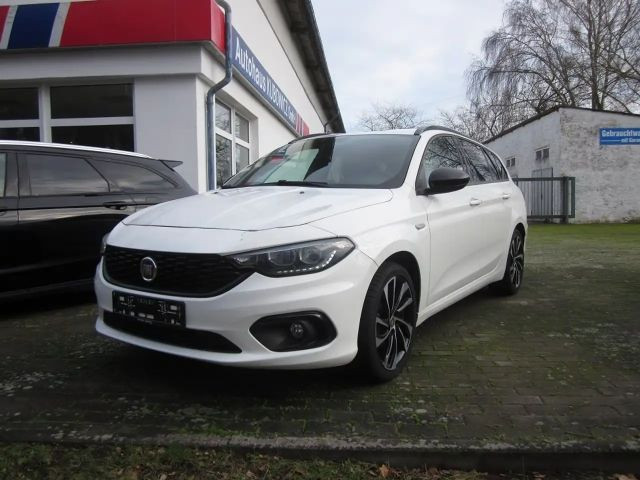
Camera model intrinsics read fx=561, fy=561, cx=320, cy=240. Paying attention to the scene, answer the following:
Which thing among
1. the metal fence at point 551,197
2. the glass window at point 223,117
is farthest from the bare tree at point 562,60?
the glass window at point 223,117

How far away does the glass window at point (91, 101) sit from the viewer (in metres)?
8.62

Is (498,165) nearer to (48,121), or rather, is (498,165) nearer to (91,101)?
(91,101)

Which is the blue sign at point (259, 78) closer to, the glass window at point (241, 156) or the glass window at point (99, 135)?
the glass window at point (241, 156)

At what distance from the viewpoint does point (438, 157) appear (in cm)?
433

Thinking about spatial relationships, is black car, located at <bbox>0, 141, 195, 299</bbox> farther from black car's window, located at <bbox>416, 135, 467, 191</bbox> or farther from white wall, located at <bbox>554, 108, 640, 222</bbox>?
white wall, located at <bbox>554, 108, 640, 222</bbox>

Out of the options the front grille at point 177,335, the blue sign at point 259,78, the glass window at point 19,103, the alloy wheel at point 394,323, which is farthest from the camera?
the blue sign at point 259,78

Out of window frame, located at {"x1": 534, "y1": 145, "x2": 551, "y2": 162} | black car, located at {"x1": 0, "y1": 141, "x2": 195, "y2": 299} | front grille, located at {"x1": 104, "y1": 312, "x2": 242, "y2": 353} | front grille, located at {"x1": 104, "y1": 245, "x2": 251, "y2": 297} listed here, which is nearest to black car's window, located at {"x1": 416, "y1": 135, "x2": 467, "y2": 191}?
front grille, located at {"x1": 104, "y1": 245, "x2": 251, "y2": 297}

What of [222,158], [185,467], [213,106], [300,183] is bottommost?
[185,467]

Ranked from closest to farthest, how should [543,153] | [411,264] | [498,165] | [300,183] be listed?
1. [411,264]
2. [300,183]
3. [498,165]
4. [543,153]

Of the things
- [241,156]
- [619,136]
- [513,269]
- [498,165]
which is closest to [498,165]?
[498,165]

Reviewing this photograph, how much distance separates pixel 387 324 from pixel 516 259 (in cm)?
304

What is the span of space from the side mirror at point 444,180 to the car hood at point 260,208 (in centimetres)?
40

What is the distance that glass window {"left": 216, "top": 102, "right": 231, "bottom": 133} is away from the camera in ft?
32.5

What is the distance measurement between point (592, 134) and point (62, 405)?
20045mm
